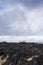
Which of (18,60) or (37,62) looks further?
(18,60)

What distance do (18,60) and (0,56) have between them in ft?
37.9

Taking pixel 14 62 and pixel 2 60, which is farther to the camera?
pixel 2 60

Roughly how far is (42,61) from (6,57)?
14.0m

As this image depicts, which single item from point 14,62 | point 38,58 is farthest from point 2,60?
point 38,58

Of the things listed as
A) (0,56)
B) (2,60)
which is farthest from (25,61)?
(0,56)

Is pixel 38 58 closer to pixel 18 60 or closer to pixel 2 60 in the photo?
pixel 18 60

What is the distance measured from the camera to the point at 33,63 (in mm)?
45938

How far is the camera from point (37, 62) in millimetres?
46375

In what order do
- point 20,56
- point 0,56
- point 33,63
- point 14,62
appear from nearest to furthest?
point 33,63
point 14,62
point 20,56
point 0,56

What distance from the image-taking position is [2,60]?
2215 inches

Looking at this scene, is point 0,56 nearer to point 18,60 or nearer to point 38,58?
point 18,60

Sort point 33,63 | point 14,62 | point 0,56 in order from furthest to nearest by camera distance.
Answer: point 0,56, point 14,62, point 33,63

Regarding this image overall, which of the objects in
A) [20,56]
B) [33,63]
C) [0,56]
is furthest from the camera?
[0,56]

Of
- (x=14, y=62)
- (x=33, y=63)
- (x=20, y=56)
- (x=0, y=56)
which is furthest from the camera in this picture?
(x=0, y=56)
